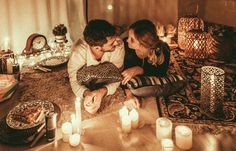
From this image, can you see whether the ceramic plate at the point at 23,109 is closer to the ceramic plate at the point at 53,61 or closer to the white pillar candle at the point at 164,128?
the white pillar candle at the point at 164,128

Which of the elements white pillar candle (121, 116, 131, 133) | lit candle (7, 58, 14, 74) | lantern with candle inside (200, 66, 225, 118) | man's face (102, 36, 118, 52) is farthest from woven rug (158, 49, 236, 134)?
lit candle (7, 58, 14, 74)

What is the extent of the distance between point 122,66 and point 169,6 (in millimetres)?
1792

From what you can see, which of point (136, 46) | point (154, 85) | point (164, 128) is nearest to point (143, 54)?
point (136, 46)

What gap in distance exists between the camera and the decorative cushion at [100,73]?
82.5 inches

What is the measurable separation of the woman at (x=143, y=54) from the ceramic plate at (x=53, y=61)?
0.75 meters

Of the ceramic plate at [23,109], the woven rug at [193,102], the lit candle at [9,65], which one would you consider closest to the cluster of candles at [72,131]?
the ceramic plate at [23,109]

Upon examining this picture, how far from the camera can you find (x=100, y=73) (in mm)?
2146

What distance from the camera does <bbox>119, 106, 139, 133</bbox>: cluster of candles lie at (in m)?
1.71

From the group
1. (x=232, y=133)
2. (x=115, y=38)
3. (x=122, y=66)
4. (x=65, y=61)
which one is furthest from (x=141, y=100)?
(x=65, y=61)

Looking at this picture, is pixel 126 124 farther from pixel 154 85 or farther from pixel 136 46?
pixel 136 46

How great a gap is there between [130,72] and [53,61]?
958 millimetres

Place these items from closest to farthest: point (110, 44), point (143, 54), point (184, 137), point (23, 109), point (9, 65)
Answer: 1. point (184, 137)
2. point (23, 109)
3. point (110, 44)
4. point (143, 54)
5. point (9, 65)

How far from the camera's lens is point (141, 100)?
2.13m

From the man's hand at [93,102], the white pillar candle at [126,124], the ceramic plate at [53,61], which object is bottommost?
the white pillar candle at [126,124]
